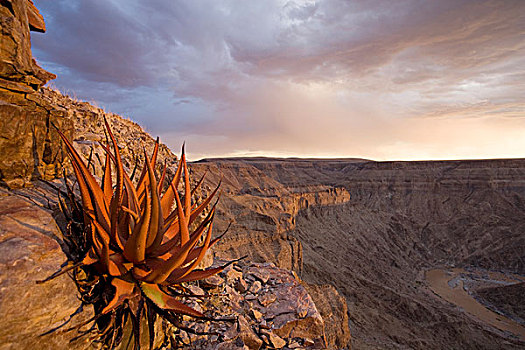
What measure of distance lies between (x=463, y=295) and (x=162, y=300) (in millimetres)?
36371

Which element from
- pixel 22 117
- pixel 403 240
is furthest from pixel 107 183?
pixel 403 240

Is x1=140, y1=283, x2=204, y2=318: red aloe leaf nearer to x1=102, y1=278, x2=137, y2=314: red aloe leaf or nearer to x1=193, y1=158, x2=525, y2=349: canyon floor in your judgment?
x1=102, y1=278, x2=137, y2=314: red aloe leaf

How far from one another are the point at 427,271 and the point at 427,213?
2191cm

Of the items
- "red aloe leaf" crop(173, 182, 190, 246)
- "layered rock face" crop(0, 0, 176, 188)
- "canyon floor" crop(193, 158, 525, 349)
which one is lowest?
"canyon floor" crop(193, 158, 525, 349)

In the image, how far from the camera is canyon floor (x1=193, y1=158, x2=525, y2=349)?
1909 cm

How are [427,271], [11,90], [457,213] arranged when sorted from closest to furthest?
[11,90], [427,271], [457,213]

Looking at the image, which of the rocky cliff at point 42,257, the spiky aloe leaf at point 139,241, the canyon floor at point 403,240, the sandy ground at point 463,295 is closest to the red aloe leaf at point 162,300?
the spiky aloe leaf at point 139,241

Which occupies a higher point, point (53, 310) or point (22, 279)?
point (22, 279)

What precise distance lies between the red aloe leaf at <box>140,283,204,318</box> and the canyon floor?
1438 cm

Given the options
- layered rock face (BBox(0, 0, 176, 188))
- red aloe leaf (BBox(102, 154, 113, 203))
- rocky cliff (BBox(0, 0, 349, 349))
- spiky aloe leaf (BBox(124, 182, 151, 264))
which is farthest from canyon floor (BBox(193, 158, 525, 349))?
spiky aloe leaf (BBox(124, 182, 151, 264))

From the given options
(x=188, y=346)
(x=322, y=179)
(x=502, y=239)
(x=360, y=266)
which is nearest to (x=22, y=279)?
(x=188, y=346)

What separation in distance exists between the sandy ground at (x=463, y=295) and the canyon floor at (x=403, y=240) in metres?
0.22

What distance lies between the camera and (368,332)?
17.1m

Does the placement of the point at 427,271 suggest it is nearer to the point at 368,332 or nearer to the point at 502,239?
the point at 502,239
